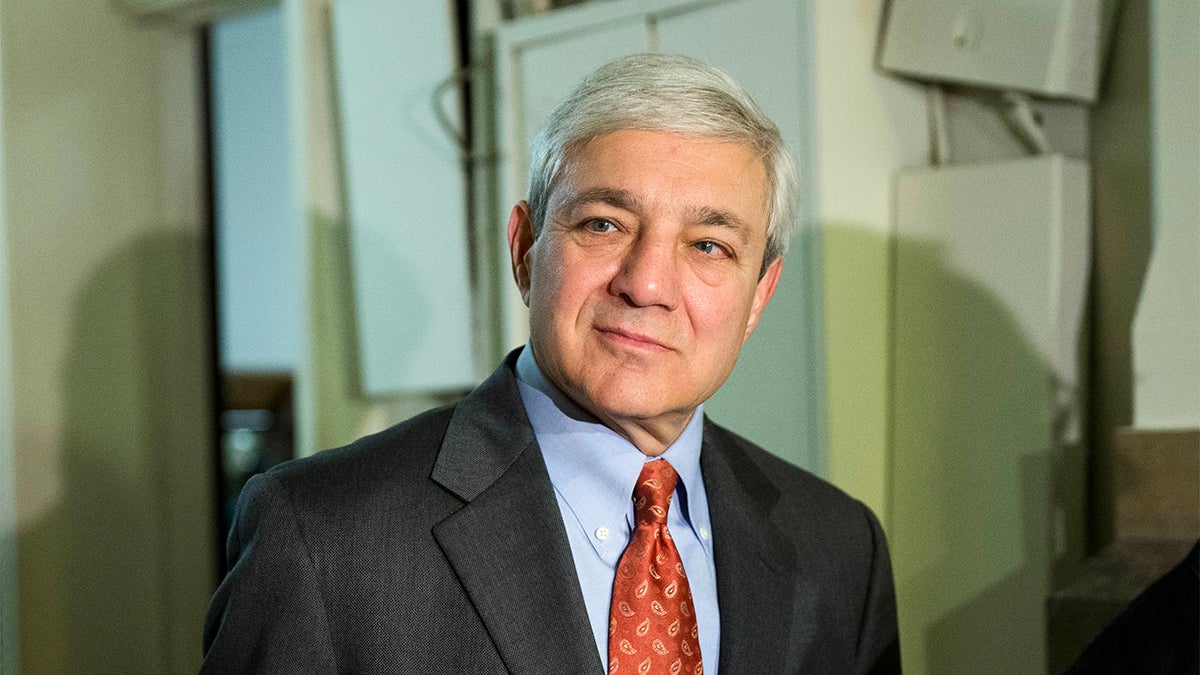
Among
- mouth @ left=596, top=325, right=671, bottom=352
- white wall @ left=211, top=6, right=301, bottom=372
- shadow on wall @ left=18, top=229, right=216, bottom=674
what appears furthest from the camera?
white wall @ left=211, top=6, right=301, bottom=372

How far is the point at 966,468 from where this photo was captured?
216 cm

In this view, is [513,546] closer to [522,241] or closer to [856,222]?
[522,241]

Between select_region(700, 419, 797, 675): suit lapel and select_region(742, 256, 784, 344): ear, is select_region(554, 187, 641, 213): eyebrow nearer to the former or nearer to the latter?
select_region(742, 256, 784, 344): ear

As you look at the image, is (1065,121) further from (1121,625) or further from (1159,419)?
(1121,625)

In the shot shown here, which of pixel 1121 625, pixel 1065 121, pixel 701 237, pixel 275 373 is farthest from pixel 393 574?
pixel 275 373

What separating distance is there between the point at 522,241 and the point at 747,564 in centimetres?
45

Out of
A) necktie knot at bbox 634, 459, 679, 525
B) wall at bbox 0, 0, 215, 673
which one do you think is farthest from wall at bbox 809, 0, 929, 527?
wall at bbox 0, 0, 215, 673

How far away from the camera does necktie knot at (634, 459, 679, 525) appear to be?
124cm

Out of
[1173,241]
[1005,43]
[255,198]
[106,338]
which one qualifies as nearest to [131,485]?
[106,338]

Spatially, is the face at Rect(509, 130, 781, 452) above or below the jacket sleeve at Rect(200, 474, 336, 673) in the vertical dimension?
above

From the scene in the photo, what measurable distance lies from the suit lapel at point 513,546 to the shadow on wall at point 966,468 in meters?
1.07

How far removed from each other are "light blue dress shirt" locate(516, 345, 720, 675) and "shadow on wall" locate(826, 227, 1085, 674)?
943 millimetres

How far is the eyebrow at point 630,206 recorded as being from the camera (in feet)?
3.96

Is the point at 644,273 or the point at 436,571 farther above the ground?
the point at 644,273
